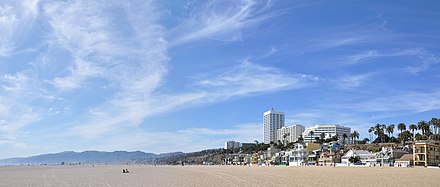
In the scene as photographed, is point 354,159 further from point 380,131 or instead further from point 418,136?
point 380,131

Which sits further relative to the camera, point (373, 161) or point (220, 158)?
point (220, 158)

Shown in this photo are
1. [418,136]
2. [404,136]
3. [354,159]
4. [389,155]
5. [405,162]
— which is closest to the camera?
[405,162]

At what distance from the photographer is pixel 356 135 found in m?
125

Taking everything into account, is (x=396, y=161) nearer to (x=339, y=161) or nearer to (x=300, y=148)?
(x=339, y=161)

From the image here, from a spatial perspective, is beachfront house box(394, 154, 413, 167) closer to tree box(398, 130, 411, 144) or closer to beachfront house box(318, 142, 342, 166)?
beachfront house box(318, 142, 342, 166)

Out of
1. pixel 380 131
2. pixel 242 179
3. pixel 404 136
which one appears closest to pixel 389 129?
pixel 380 131

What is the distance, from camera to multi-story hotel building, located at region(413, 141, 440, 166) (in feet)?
235

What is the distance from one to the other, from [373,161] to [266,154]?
171 feet

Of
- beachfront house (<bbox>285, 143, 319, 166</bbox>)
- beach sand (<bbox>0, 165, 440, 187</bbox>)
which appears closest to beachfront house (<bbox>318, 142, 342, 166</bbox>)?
beachfront house (<bbox>285, 143, 319, 166</bbox>)

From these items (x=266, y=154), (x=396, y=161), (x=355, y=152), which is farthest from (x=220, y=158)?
(x=396, y=161)

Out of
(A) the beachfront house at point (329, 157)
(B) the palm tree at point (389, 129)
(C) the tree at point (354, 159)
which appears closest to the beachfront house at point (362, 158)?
(C) the tree at point (354, 159)

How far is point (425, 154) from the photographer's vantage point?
71.6 metres

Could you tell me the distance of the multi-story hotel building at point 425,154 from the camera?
2817 inches

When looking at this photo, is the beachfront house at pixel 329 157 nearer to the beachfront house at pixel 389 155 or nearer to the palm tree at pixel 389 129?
the beachfront house at pixel 389 155
